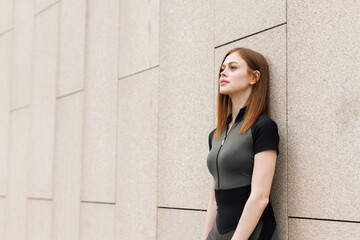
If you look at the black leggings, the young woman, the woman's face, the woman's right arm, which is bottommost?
the black leggings

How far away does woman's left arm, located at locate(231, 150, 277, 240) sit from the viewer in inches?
159

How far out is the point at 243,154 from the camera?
4.20 metres

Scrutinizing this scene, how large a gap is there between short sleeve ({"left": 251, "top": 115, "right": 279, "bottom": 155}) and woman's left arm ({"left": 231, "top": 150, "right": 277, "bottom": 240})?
0.04 m

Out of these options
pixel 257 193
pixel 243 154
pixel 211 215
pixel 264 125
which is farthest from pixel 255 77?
pixel 211 215

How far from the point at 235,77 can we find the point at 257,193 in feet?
3.02

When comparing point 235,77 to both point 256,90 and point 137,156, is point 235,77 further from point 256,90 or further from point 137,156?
point 137,156

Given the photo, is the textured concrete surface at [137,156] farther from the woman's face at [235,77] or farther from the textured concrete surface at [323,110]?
the textured concrete surface at [323,110]

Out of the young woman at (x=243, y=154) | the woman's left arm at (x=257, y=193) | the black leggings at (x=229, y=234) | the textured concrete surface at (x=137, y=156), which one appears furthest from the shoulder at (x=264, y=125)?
the textured concrete surface at (x=137, y=156)

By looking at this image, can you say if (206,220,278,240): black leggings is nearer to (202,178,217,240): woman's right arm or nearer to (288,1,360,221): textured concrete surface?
(202,178,217,240): woman's right arm

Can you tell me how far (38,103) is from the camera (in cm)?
889

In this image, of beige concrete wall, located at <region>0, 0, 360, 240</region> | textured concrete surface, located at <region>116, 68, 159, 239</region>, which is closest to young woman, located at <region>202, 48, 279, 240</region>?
beige concrete wall, located at <region>0, 0, 360, 240</region>

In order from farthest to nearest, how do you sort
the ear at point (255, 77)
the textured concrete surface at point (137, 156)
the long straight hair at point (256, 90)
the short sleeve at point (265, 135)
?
the textured concrete surface at point (137, 156) → the ear at point (255, 77) → the long straight hair at point (256, 90) → the short sleeve at point (265, 135)

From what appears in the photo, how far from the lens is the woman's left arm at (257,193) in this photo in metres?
4.03

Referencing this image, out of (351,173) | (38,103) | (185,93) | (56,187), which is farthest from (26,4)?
(351,173)
